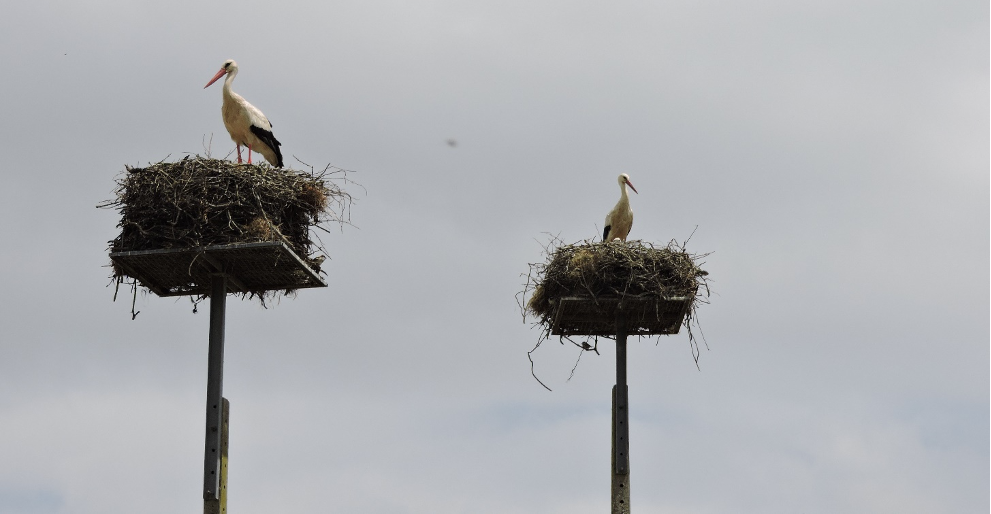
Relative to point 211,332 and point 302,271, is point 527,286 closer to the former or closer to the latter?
point 302,271

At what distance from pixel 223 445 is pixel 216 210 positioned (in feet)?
6.24

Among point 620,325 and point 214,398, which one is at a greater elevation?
point 620,325

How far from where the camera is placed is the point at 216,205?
11.1 meters

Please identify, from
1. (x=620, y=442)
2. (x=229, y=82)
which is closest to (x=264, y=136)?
(x=229, y=82)

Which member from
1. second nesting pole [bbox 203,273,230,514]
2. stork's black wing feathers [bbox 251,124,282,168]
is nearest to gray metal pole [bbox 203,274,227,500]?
second nesting pole [bbox 203,273,230,514]

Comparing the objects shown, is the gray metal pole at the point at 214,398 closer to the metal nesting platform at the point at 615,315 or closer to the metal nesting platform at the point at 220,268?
the metal nesting platform at the point at 220,268

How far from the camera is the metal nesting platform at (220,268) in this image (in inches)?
430

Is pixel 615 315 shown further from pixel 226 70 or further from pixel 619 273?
pixel 226 70

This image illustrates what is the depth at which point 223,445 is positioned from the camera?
10.4 meters

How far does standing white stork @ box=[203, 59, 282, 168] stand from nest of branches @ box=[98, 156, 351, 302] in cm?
273

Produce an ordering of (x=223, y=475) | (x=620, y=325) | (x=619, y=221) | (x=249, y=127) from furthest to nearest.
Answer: (x=619, y=221) < (x=249, y=127) < (x=620, y=325) < (x=223, y=475)

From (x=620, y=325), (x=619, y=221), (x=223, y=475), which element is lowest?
(x=223, y=475)

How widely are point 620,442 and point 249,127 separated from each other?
18.3 feet

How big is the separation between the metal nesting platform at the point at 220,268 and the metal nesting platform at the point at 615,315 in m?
2.15
